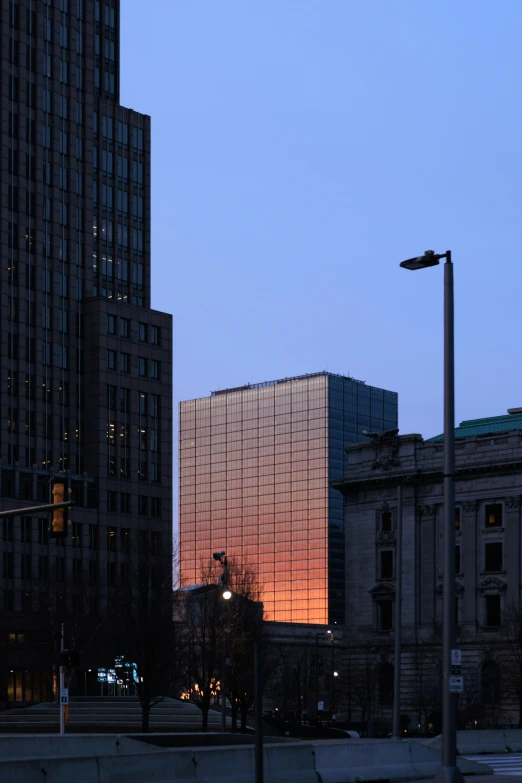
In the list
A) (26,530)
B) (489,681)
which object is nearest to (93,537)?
(26,530)

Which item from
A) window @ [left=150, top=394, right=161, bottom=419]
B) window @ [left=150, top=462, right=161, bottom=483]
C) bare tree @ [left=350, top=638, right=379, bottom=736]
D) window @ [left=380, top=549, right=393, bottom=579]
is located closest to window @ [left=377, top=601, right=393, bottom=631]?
bare tree @ [left=350, top=638, right=379, bottom=736]

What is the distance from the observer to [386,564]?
422 ft

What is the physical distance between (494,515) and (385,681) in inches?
747

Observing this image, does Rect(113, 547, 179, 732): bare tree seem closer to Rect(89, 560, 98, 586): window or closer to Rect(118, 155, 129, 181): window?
Rect(89, 560, 98, 586): window

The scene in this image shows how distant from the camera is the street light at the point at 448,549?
22.9 meters

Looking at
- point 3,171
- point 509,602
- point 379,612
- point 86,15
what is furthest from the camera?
point 86,15

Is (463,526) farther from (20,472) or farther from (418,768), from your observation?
(418,768)

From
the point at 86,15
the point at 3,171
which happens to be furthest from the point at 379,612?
the point at 86,15

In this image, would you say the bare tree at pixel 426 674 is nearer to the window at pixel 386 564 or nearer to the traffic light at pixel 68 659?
the window at pixel 386 564

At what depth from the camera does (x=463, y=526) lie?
124 metres

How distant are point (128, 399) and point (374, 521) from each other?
3162 centimetres

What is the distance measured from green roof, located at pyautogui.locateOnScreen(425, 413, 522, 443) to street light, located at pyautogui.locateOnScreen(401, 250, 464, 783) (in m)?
100

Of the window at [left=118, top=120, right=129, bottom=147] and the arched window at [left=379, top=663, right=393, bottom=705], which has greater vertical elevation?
the window at [left=118, top=120, right=129, bottom=147]

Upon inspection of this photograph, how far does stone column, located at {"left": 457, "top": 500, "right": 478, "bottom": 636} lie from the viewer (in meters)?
122
